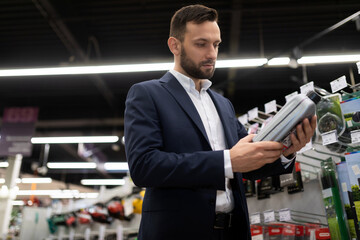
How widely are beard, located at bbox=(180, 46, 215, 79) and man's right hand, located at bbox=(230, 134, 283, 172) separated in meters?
0.43

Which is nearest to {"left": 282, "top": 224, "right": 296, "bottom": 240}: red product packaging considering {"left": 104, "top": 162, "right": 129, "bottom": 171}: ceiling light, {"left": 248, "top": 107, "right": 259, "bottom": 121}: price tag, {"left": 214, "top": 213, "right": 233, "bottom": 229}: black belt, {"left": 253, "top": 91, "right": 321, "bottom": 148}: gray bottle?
{"left": 248, "top": 107, "right": 259, "bottom": 121}: price tag

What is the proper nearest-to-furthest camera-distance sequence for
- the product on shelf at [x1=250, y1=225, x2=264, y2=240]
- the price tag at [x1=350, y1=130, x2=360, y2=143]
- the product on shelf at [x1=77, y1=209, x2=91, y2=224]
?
the price tag at [x1=350, y1=130, x2=360, y2=143], the product on shelf at [x1=250, y1=225, x2=264, y2=240], the product on shelf at [x1=77, y1=209, x2=91, y2=224]

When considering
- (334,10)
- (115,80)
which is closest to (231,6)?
(334,10)

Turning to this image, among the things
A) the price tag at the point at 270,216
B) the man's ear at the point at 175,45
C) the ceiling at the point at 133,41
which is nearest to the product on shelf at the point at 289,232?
the price tag at the point at 270,216

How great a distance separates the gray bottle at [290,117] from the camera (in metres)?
1.11

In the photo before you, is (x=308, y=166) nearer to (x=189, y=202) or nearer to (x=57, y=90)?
(x=189, y=202)

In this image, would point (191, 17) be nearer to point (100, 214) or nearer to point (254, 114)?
point (254, 114)

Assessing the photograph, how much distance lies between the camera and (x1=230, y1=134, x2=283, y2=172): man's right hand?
3.63 ft

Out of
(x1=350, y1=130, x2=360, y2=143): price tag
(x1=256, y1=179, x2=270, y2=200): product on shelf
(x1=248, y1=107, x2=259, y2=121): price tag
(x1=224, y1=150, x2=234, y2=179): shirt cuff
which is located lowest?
(x1=224, y1=150, x2=234, y2=179): shirt cuff

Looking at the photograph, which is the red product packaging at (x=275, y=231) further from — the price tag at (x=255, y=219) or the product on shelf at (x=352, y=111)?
the product on shelf at (x=352, y=111)

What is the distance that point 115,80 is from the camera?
936 centimetres

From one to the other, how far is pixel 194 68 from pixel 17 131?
7930 millimetres

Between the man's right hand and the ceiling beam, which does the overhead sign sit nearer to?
the ceiling beam

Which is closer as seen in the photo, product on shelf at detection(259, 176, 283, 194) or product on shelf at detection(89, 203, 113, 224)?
product on shelf at detection(259, 176, 283, 194)
